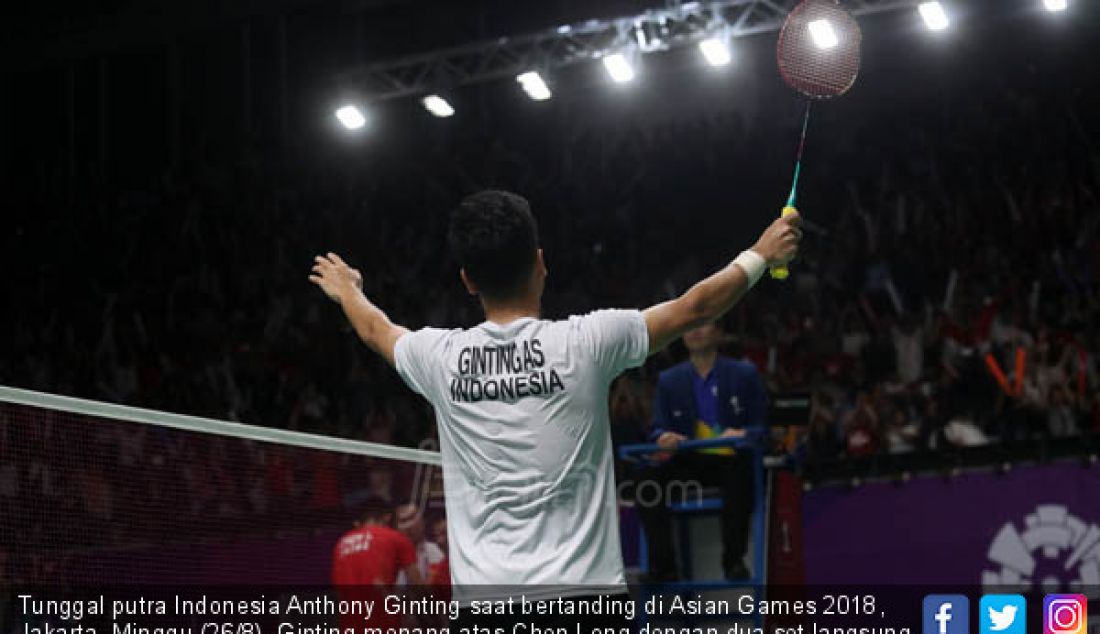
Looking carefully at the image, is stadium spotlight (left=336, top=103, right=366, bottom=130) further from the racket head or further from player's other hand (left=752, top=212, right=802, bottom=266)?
player's other hand (left=752, top=212, right=802, bottom=266)

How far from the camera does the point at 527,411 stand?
2.71 m

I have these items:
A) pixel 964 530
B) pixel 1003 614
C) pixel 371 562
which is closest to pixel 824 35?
pixel 371 562

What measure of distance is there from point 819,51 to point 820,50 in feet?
0.04

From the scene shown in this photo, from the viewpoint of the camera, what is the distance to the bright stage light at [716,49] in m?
12.5

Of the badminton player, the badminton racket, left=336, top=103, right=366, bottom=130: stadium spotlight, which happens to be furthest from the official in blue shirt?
left=336, top=103, right=366, bottom=130: stadium spotlight

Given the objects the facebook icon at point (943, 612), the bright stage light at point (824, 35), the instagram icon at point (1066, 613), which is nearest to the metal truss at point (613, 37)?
the facebook icon at point (943, 612)

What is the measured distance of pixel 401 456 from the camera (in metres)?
6.42

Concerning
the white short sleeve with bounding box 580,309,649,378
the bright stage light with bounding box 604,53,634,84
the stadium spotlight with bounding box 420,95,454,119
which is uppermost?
the stadium spotlight with bounding box 420,95,454,119

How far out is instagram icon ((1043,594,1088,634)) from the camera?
9.16 metres

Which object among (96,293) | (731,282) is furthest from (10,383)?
(731,282)

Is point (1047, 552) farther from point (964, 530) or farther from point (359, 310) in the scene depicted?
point (359, 310)

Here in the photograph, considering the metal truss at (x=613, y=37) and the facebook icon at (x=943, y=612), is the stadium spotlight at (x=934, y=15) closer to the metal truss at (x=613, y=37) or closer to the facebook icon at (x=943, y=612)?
the metal truss at (x=613, y=37)

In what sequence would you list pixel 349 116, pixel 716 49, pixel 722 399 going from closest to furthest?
pixel 722 399
pixel 716 49
pixel 349 116

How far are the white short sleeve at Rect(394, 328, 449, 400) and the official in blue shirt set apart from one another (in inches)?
163
